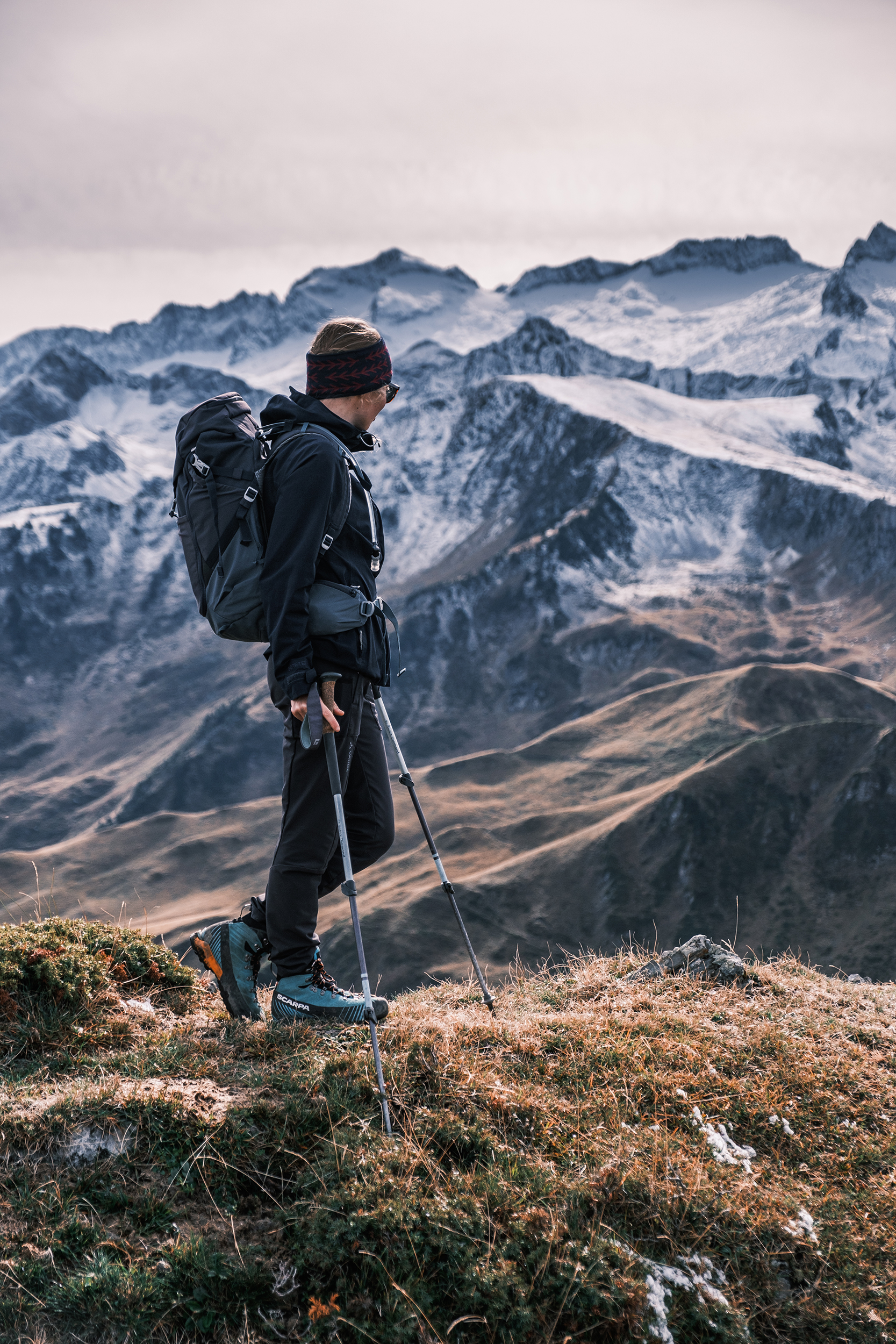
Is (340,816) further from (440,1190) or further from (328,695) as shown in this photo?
(440,1190)

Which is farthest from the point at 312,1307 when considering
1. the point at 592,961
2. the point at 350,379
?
the point at 592,961

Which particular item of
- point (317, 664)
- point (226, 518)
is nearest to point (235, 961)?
point (317, 664)

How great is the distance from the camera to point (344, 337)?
6289mm

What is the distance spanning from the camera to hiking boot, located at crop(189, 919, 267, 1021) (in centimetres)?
639

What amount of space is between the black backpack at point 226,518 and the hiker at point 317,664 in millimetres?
86

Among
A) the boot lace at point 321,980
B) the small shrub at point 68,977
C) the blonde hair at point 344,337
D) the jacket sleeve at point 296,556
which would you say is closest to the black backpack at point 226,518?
the jacket sleeve at point 296,556

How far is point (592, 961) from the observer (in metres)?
9.66

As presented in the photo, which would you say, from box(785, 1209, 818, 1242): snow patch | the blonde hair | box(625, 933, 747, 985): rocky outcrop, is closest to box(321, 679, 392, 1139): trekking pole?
the blonde hair

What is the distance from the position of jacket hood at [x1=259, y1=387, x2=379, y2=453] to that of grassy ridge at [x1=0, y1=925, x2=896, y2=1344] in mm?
3684

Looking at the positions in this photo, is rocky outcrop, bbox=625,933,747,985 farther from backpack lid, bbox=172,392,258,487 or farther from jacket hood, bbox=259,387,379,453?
backpack lid, bbox=172,392,258,487

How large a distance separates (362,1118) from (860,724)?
353 feet

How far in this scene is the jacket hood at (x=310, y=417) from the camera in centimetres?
617

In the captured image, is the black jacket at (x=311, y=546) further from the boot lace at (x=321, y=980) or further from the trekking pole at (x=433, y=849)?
the boot lace at (x=321, y=980)

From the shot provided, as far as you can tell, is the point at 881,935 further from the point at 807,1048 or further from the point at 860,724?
the point at 807,1048
